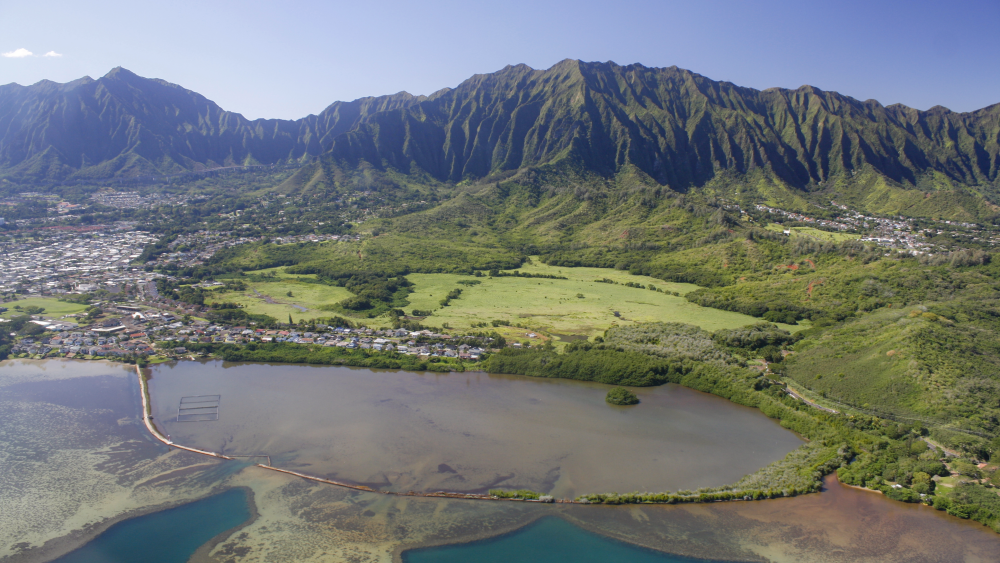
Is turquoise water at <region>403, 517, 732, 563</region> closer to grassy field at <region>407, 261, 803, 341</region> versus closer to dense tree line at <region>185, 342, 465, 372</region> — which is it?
dense tree line at <region>185, 342, 465, 372</region>

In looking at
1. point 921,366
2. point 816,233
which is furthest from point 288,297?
point 816,233

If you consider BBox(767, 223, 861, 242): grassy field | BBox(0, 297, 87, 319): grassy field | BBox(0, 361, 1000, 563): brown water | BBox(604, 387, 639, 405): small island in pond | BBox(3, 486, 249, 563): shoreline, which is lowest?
BBox(3, 486, 249, 563): shoreline

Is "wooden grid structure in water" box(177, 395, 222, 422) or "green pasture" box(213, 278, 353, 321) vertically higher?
"green pasture" box(213, 278, 353, 321)

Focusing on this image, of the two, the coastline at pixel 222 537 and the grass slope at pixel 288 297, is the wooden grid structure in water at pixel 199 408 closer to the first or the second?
the coastline at pixel 222 537

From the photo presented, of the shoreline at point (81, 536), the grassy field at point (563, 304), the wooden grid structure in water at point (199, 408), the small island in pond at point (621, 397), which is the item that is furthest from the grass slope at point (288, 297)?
the small island in pond at point (621, 397)

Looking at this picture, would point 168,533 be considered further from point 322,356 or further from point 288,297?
point 288,297

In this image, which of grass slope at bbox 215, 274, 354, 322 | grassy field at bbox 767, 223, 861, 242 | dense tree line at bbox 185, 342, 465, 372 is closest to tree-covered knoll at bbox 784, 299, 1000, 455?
dense tree line at bbox 185, 342, 465, 372

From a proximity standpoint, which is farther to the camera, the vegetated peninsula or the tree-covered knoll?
the vegetated peninsula
